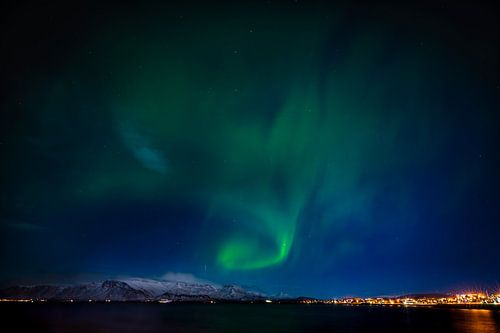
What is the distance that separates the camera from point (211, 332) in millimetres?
68938

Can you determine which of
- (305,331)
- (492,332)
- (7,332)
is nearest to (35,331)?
(7,332)

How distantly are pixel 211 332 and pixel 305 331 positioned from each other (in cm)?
1732

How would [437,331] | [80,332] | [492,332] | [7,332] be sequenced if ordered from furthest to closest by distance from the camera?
1. [437,331]
2. [492,332]
3. [80,332]
4. [7,332]

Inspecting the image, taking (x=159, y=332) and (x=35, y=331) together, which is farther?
(x=159, y=332)

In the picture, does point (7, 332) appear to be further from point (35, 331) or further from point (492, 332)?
point (492, 332)

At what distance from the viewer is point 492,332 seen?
6300 centimetres

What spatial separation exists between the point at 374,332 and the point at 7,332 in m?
60.2

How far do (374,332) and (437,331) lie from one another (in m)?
11.4

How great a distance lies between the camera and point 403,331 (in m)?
68.9

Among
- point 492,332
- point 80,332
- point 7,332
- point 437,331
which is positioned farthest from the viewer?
point 437,331

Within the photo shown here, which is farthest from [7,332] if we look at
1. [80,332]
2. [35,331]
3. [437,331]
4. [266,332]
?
[437,331]

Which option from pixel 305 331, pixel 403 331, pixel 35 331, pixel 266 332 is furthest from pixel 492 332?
pixel 35 331

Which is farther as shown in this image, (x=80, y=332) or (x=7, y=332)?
(x=80, y=332)

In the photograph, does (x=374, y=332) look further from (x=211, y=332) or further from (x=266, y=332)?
(x=211, y=332)
